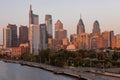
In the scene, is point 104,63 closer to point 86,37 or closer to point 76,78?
point 76,78

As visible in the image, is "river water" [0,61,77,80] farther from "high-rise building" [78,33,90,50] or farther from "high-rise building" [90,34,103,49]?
"high-rise building" [78,33,90,50]

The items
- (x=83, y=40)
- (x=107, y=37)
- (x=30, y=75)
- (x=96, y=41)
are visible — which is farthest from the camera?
(x=83, y=40)

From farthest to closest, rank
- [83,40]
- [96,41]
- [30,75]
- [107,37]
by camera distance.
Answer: [83,40]
[96,41]
[107,37]
[30,75]

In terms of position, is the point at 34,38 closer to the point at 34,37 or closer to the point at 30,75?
the point at 34,37

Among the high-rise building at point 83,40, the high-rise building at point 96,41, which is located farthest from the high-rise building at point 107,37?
the high-rise building at point 83,40

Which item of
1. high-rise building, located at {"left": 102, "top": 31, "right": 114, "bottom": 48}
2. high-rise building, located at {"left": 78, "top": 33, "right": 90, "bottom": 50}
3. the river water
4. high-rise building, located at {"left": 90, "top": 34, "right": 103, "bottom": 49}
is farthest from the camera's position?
high-rise building, located at {"left": 78, "top": 33, "right": 90, "bottom": 50}

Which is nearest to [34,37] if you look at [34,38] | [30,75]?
[34,38]

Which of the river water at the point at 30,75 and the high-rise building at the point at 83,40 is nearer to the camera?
the river water at the point at 30,75

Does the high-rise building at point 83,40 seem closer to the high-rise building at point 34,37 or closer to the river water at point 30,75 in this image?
the high-rise building at point 34,37

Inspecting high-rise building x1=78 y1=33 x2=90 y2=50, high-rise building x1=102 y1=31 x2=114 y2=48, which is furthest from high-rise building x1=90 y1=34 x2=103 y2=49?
high-rise building x1=78 y1=33 x2=90 y2=50

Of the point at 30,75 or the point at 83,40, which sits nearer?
the point at 30,75

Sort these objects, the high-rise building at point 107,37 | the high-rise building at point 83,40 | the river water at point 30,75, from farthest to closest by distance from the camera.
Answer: the high-rise building at point 83,40, the high-rise building at point 107,37, the river water at point 30,75

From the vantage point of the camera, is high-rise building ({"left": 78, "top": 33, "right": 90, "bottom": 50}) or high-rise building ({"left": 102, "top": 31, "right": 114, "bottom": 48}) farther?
high-rise building ({"left": 78, "top": 33, "right": 90, "bottom": 50})
